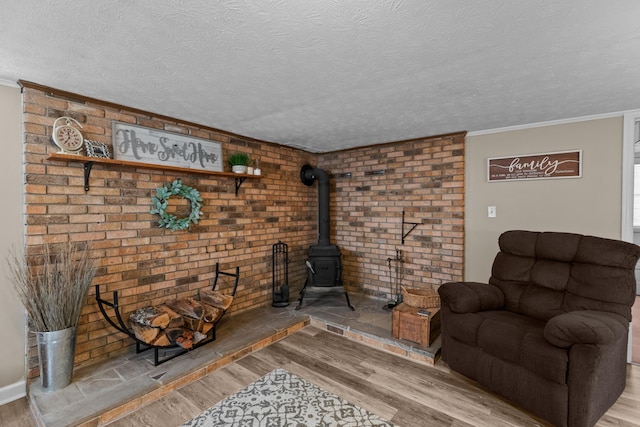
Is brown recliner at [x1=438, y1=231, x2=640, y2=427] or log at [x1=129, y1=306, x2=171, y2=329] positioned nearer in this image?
brown recliner at [x1=438, y1=231, x2=640, y2=427]

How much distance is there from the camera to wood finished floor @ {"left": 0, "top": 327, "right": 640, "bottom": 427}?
196 centimetres

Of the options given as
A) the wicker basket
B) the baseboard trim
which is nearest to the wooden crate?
the wicker basket

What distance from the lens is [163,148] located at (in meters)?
2.82

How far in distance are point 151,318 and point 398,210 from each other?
2915 millimetres

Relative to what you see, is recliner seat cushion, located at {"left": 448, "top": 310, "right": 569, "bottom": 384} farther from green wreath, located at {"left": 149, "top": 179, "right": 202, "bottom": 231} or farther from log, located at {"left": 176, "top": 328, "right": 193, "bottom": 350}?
green wreath, located at {"left": 149, "top": 179, "right": 202, "bottom": 231}

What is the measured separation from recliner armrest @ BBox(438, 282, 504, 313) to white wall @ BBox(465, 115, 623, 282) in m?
0.82

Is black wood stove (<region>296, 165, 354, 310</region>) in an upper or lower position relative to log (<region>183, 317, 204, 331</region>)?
upper

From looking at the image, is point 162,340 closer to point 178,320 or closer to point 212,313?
point 178,320

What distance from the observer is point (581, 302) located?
7.44 ft

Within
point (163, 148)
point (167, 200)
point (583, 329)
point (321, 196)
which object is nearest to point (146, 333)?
point (167, 200)

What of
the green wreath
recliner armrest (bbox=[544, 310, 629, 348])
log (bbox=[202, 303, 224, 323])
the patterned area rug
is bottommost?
the patterned area rug

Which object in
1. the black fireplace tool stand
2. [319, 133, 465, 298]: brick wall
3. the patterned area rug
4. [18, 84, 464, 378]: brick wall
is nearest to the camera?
the patterned area rug

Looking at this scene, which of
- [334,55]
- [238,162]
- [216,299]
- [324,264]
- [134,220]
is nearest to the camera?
[334,55]

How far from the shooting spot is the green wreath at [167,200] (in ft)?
9.05
